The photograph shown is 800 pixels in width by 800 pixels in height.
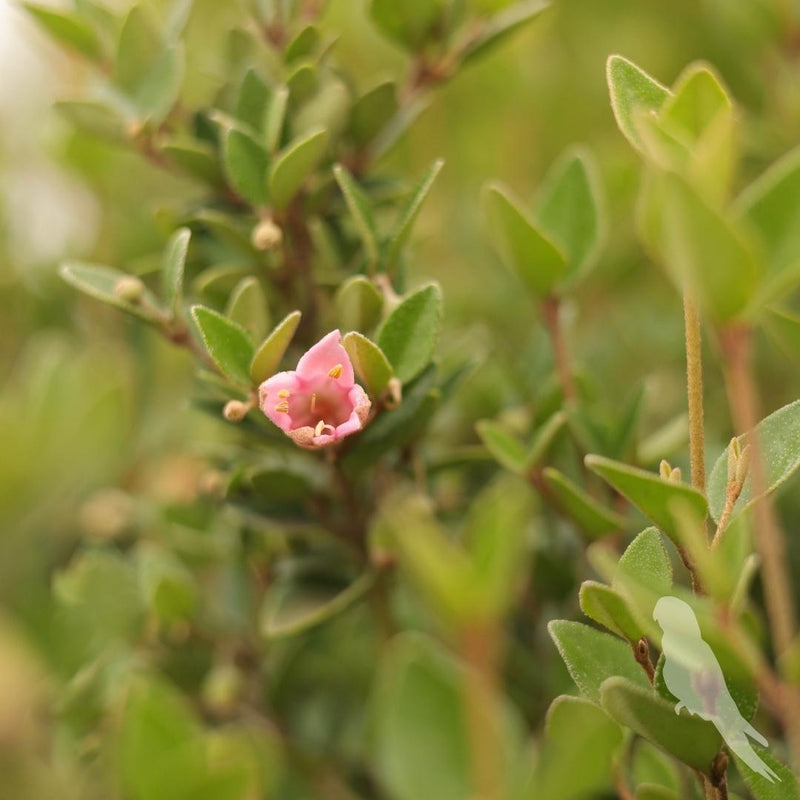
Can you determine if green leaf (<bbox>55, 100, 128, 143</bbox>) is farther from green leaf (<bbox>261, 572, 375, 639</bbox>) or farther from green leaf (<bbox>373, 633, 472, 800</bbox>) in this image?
green leaf (<bbox>373, 633, 472, 800</bbox>)

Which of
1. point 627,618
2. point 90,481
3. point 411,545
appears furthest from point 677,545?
point 90,481

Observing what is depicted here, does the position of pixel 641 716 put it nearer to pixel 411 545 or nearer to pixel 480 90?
pixel 411 545

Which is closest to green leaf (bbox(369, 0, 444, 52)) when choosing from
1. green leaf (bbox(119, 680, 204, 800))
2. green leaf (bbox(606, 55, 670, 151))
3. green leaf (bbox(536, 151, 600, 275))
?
green leaf (bbox(536, 151, 600, 275))

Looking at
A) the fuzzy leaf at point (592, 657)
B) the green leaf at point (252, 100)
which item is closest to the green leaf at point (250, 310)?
the green leaf at point (252, 100)

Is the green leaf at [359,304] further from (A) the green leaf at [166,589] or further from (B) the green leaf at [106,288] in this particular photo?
(A) the green leaf at [166,589]
